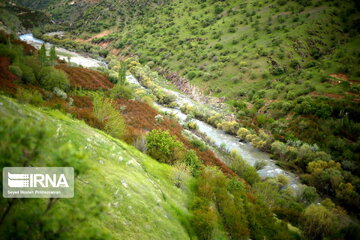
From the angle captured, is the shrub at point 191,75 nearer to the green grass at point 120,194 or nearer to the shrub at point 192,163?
Answer: the shrub at point 192,163

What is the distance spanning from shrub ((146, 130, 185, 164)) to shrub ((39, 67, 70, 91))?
15.0 meters

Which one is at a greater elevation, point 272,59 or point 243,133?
point 272,59

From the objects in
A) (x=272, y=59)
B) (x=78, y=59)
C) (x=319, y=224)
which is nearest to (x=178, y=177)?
(x=319, y=224)

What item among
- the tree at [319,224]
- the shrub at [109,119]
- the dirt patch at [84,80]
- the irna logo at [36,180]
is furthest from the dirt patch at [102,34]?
the irna logo at [36,180]

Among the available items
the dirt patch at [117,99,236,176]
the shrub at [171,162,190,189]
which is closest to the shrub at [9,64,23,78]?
the dirt patch at [117,99,236,176]

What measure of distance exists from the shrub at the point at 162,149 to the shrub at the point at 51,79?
15038 mm

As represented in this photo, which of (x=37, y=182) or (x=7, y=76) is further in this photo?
(x=7, y=76)

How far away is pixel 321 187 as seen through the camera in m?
30.3

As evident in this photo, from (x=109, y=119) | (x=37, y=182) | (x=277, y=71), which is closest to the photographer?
(x=37, y=182)

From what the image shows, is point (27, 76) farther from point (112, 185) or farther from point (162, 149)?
point (112, 185)

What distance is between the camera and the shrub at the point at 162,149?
1816cm

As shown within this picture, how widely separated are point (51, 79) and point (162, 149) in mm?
17334

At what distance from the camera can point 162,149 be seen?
722 inches

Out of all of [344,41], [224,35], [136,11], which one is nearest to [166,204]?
[344,41]
